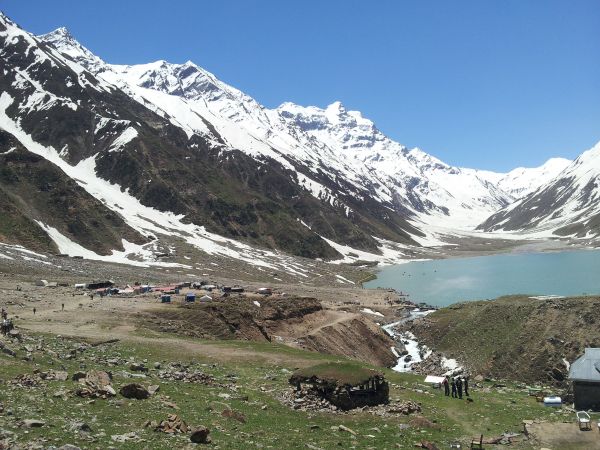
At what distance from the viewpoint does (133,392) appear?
1075 inches

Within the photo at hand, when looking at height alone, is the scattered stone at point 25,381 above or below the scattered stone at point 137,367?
above

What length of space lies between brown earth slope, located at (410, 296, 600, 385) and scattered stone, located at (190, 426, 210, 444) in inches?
Answer: 1826

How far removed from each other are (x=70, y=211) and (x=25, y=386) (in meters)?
178

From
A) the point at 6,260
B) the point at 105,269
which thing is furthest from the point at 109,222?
the point at 6,260

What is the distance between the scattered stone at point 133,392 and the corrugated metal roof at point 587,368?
113 ft

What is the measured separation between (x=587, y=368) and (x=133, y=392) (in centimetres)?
3638

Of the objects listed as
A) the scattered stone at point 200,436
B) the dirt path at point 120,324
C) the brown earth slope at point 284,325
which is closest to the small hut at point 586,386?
the dirt path at point 120,324

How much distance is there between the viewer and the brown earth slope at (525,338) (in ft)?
196

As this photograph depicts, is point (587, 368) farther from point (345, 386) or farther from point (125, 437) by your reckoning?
point (125, 437)

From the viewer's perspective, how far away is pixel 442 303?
14350cm

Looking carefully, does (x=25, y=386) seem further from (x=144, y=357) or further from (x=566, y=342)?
(x=566, y=342)

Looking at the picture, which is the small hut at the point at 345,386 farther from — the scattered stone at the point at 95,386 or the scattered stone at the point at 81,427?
the scattered stone at the point at 81,427

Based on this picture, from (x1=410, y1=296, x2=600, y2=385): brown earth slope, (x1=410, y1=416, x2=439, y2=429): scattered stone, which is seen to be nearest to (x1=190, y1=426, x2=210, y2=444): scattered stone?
(x1=410, y1=416, x2=439, y2=429): scattered stone

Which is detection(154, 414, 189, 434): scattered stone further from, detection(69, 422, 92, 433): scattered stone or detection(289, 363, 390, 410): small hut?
detection(289, 363, 390, 410): small hut
